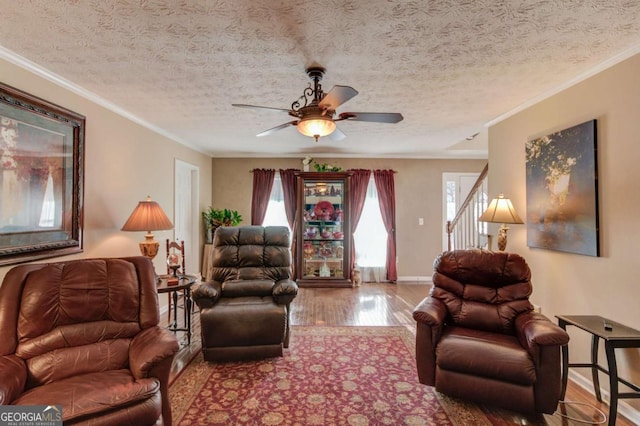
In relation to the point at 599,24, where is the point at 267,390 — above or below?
below

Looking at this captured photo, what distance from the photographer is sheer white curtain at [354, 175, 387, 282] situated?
235 inches

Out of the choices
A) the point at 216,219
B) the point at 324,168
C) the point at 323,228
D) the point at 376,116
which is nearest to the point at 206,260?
the point at 216,219

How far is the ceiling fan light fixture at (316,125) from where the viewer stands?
2121 millimetres

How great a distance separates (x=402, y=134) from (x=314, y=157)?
2020 millimetres

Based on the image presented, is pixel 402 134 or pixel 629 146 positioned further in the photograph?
pixel 402 134

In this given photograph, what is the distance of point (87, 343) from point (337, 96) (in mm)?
2214

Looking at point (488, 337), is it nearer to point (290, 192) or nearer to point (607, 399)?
point (607, 399)

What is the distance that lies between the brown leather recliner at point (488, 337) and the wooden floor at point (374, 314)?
260 millimetres

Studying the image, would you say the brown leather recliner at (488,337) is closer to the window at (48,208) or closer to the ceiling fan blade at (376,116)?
the ceiling fan blade at (376,116)

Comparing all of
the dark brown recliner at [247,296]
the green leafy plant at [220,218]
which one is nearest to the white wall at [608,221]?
the dark brown recliner at [247,296]

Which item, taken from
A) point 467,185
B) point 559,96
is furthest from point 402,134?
point 467,185

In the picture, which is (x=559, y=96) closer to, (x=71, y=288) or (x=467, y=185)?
(x=467, y=185)

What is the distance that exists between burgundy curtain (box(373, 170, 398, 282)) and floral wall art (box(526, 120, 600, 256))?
9.64 feet

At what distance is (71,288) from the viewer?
6.52 feet
